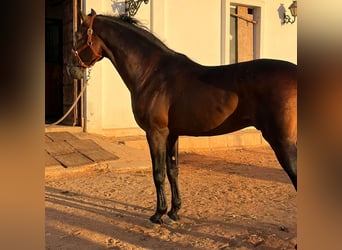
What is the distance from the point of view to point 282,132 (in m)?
2.89

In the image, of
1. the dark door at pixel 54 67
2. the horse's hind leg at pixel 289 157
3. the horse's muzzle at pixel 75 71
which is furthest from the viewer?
the dark door at pixel 54 67

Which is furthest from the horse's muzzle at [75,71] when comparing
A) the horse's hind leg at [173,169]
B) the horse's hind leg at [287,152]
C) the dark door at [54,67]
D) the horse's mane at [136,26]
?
the dark door at [54,67]

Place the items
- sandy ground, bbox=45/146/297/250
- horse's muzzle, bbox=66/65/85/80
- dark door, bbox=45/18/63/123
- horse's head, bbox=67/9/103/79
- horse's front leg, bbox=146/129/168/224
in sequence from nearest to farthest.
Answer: sandy ground, bbox=45/146/297/250, horse's front leg, bbox=146/129/168/224, horse's head, bbox=67/9/103/79, horse's muzzle, bbox=66/65/85/80, dark door, bbox=45/18/63/123

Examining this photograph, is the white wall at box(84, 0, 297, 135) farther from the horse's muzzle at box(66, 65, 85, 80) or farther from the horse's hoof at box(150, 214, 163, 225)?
the horse's hoof at box(150, 214, 163, 225)

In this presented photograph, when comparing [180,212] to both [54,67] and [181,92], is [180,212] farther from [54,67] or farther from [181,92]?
[54,67]

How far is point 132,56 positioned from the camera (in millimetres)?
3631

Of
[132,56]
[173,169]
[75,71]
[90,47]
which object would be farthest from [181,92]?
[75,71]

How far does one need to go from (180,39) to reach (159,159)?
241 inches

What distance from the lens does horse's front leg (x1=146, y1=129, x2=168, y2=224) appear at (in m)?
3.46

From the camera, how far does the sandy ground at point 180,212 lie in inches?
124

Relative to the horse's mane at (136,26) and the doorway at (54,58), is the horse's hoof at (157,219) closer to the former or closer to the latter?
the horse's mane at (136,26)

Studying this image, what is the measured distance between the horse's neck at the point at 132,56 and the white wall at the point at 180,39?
4.27m

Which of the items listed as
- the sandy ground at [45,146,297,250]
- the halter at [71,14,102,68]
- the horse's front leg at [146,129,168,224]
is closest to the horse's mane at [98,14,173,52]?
the halter at [71,14,102,68]

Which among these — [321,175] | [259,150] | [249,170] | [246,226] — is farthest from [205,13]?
[321,175]
